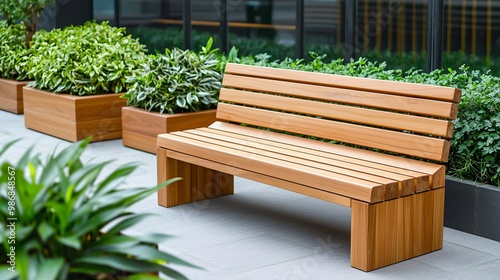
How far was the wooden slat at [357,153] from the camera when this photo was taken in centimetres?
476

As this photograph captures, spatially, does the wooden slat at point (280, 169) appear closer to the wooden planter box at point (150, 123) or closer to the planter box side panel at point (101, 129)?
the wooden planter box at point (150, 123)

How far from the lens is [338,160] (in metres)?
5.05

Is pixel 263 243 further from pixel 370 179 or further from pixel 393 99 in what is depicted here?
pixel 393 99

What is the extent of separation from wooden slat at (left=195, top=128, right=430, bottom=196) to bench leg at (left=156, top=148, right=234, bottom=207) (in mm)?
315

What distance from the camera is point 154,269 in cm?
257

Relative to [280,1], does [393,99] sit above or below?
below

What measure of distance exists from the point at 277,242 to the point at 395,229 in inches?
31.6

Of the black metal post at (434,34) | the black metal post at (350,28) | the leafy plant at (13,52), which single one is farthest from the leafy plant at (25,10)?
the black metal post at (434,34)

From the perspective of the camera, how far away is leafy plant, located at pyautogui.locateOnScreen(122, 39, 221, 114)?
7.51 metres

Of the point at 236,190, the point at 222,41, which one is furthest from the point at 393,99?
the point at 222,41

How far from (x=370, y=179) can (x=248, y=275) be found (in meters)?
0.86

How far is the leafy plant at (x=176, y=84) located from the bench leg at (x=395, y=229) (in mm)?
3195

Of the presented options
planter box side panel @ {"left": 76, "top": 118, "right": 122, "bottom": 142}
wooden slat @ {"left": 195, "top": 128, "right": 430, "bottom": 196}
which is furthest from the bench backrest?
planter box side panel @ {"left": 76, "top": 118, "right": 122, "bottom": 142}

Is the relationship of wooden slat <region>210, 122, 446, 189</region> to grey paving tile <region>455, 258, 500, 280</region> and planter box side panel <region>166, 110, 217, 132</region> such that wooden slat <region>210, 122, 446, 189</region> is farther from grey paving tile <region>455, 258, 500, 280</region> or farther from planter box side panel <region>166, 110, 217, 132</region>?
planter box side panel <region>166, 110, 217, 132</region>
